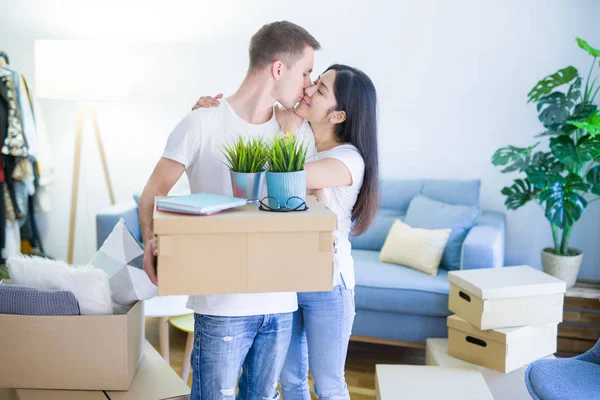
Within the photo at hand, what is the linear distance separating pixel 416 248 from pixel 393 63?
1212mm

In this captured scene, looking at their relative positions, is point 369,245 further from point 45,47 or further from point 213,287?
point 213,287

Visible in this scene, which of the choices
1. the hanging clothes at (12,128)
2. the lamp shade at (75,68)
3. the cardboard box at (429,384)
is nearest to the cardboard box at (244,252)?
the cardboard box at (429,384)

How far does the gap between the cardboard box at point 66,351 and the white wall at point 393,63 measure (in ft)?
8.21

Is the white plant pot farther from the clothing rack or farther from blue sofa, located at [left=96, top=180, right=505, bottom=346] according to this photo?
the clothing rack

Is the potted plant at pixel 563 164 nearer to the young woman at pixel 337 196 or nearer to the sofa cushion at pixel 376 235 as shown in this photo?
the sofa cushion at pixel 376 235

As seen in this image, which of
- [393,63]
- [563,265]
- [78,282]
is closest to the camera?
[78,282]

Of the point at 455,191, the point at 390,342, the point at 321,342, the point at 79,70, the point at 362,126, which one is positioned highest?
the point at 79,70

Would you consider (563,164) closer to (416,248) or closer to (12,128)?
(416,248)

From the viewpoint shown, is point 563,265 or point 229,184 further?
point 563,265

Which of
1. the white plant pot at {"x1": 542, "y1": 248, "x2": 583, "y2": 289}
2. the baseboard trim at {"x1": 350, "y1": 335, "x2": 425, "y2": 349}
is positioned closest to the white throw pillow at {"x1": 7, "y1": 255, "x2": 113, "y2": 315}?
the baseboard trim at {"x1": 350, "y1": 335, "x2": 425, "y2": 349}

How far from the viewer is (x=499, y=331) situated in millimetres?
2707

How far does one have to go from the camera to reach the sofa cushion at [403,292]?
10.2 feet

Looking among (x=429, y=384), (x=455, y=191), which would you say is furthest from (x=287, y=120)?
(x=455, y=191)

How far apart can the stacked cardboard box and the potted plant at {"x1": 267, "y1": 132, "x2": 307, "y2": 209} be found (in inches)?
59.6
